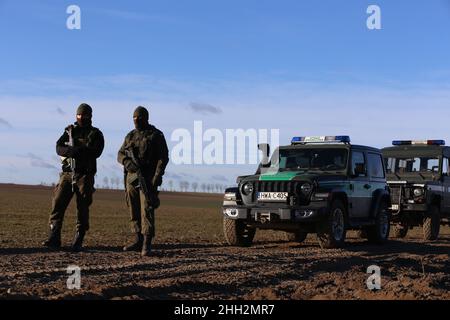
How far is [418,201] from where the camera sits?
1677cm

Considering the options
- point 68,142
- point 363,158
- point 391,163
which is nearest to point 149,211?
point 68,142

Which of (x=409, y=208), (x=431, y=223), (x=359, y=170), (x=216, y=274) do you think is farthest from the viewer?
(x=431, y=223)

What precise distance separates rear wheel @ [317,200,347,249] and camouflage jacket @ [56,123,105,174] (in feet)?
13.8

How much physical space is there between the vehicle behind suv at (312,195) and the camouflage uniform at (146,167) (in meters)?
2.80

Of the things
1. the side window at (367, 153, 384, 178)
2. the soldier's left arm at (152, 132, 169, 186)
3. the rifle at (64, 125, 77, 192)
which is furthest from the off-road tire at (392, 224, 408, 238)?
the rifle at (64, 125, 77, 192)

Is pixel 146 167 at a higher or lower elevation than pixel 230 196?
higher

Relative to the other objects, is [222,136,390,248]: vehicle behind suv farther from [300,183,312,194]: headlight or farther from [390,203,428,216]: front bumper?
[390,203,428,216]: front bumper

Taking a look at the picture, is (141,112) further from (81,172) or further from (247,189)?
(247,189)

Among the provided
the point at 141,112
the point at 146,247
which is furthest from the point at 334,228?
the point at 141,112

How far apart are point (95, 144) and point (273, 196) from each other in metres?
3.52

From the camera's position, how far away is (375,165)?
14562 millimetres

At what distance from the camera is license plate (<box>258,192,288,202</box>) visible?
12.3 meters

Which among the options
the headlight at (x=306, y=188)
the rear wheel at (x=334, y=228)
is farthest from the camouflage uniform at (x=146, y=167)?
the rear wheel at (x=334, y=228)
